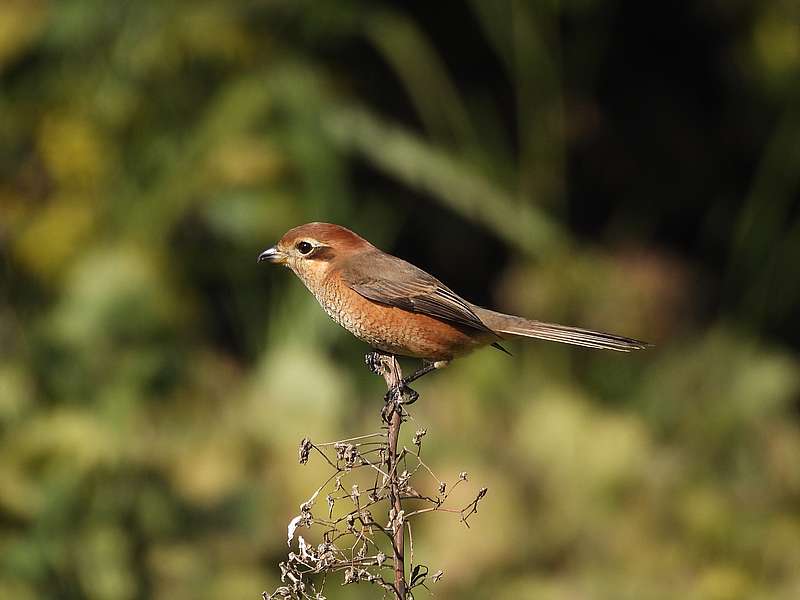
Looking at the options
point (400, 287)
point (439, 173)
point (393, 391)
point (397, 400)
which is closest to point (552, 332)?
point (400, 287)

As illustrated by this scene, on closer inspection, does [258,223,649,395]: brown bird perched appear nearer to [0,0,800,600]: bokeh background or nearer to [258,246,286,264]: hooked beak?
[258,246,286,264]: hooked beak

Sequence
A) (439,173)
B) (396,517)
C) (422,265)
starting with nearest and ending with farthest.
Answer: (396,517) < (439,173) < (422,265)

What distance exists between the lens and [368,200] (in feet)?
19.8

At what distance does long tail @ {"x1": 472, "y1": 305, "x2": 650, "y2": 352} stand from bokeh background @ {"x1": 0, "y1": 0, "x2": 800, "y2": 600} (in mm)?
1311

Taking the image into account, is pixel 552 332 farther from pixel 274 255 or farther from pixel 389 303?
pixel 274 255

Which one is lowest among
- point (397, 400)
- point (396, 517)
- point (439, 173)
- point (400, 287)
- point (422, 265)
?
point (396, 517)

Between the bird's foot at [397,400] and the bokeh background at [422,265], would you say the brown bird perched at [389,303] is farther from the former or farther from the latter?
the bokeh background at [422,265]

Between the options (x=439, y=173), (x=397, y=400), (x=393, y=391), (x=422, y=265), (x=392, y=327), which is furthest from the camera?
(x=422, y=265)

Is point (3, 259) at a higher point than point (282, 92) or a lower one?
lower

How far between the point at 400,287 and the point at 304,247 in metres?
0.27

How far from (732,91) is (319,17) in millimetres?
2413

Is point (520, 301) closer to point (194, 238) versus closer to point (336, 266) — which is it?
point (194, 238)

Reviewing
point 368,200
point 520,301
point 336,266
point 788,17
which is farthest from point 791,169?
point 336,266

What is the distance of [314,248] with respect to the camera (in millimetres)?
3031
